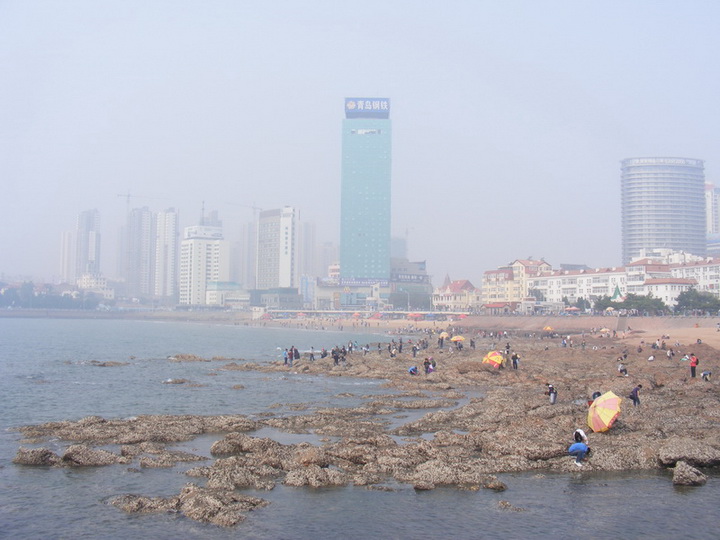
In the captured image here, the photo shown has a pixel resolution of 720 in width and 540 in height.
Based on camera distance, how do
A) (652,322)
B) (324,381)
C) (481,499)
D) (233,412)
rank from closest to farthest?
(481,499), (233,412), (324,381), (652,322)

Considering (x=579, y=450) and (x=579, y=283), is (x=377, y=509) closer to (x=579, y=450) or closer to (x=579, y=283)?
(x=579, y=450)

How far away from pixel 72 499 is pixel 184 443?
250 inches

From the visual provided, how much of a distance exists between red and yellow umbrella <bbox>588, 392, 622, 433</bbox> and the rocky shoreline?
368mm

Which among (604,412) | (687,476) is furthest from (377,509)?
(604,412)

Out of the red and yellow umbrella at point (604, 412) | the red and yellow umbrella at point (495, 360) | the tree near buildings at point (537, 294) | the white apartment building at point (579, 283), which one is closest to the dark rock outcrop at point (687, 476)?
the red and yellow umbrella at point (604, 412)

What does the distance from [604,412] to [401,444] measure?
6995mm

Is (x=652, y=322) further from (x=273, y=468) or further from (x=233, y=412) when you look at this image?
(x=273, y=468)

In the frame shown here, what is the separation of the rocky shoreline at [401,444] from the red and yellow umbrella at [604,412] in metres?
0.37

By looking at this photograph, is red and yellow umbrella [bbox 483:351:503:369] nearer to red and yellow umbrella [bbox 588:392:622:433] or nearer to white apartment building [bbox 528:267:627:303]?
red and yellow umbrella [bbox 588:392:622:433]

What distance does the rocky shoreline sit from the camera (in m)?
17.9

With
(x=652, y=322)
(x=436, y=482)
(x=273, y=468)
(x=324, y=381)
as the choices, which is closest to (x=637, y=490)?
(x=436, y=482)

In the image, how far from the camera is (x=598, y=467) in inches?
771

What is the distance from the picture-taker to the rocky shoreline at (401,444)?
704 inches

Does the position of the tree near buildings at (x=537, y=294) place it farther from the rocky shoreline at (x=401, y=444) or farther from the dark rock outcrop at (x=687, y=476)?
the dark rock outcrop at (x=687, y=476)
